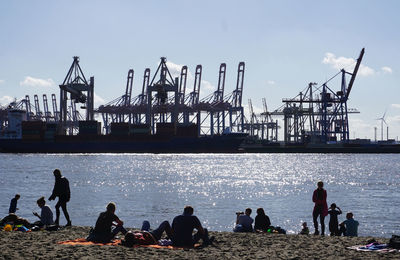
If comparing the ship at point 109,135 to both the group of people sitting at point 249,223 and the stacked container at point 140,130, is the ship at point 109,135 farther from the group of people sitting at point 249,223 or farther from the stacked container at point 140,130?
the group of people sitting at point 249,223

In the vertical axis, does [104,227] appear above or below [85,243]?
above

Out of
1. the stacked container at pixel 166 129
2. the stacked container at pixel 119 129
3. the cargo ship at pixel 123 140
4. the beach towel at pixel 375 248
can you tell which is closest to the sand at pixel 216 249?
the beach towel at pixel 375 248

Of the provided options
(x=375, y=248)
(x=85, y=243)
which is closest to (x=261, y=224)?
(x=375, y=248)

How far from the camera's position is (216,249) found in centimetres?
1198

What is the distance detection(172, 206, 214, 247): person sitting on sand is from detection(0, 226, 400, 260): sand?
1.13 feet

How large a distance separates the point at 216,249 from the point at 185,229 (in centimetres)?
84

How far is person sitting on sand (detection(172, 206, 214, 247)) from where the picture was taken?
11.7 metres

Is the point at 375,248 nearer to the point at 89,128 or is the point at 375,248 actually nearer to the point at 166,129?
the point at 166,129

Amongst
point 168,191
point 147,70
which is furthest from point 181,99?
point 168,191

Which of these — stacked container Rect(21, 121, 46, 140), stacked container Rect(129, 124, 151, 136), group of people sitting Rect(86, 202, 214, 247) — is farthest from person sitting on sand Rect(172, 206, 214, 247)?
stacked container Rect(21, 121, 46, 140)

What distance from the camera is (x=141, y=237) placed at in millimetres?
12031

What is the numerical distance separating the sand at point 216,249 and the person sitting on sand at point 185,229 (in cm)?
34

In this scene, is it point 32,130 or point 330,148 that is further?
point 330,148

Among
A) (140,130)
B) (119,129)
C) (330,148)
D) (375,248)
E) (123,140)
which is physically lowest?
(375,248)
